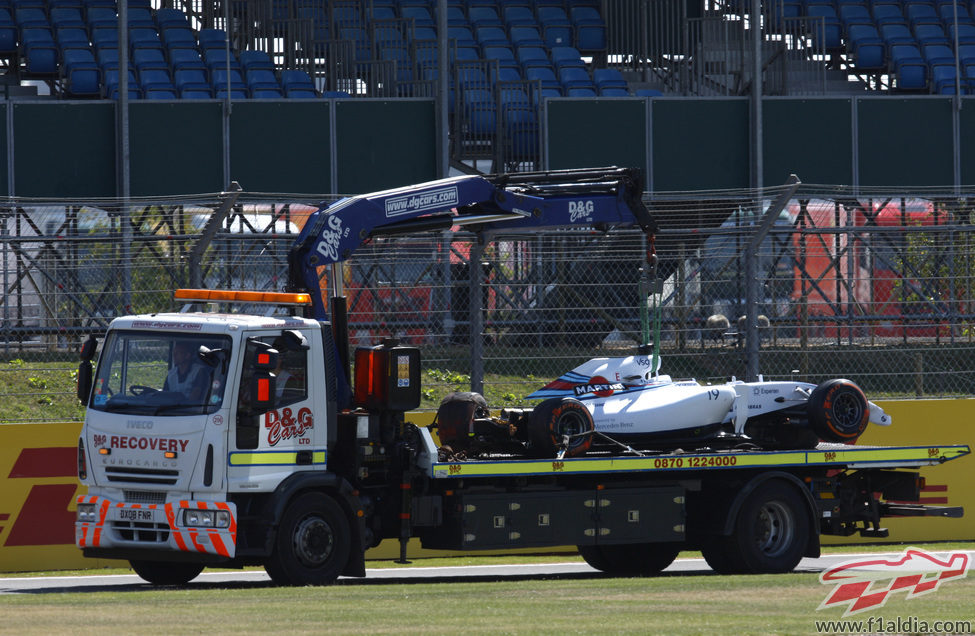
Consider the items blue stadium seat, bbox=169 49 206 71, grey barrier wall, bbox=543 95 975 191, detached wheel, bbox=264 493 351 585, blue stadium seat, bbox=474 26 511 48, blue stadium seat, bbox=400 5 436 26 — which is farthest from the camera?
blue stadium seat, bbox=400 5 436 26

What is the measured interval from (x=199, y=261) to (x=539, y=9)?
57.7 ft

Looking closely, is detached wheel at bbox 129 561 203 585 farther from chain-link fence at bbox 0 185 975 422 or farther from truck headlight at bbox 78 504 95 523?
chain-link fence at bbox 0 185 975 422

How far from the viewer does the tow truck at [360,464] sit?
11.7 meters

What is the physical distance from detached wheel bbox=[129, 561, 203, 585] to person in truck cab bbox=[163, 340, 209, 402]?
75.0 inches

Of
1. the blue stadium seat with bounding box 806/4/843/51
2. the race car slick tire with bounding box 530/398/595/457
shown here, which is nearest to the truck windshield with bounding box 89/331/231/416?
the race car slick tire with bounding box 530/398/595/457

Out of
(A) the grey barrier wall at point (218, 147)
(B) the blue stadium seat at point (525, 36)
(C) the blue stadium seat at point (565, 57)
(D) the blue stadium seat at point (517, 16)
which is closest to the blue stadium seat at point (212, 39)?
(A) the grey barrier wall at point (218, 147)

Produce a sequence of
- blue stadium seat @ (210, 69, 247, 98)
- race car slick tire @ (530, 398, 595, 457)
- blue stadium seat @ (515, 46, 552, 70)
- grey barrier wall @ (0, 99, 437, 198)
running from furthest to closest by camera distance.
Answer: blue stadium seat @ (515, 46, 552, 70), blue stadium seat @ (210, 69, 247, 98), grey barrier wall @ (0, 99, 437, 198), race car slick tire @ (530, 398, 595, 457)

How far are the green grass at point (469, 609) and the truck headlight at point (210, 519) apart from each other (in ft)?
1.71

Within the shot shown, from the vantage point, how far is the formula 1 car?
13.2 metres

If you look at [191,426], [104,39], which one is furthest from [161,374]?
[104,39]

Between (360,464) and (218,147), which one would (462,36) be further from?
(360,464)

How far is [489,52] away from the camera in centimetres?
2855

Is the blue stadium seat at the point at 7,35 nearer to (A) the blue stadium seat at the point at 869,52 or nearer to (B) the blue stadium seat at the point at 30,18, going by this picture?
(B) the blue stadium seat at the point at 30,18

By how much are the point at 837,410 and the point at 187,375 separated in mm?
6182
